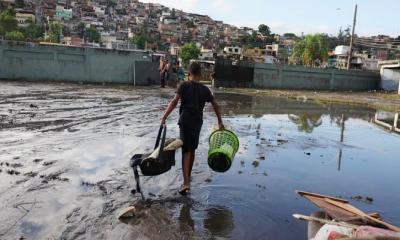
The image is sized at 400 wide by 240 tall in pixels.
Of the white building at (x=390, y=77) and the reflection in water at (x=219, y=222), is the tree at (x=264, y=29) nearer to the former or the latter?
the white building at (x=390, y=77)

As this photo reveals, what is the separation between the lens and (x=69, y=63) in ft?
96.3

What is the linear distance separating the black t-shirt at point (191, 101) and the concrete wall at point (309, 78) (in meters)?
28.7

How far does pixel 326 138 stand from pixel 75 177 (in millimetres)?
7587

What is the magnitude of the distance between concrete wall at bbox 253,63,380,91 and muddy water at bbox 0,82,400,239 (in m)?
22.1

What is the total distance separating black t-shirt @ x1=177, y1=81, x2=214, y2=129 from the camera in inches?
236

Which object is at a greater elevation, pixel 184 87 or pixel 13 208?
pixel 184 87

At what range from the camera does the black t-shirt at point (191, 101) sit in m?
5.99

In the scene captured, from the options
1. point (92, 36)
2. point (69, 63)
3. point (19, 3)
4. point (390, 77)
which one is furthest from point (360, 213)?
point (19, 3)

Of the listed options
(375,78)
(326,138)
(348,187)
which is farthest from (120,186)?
(375,78)

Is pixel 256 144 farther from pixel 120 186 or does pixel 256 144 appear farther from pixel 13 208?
pixel 13 208

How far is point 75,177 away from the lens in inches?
248

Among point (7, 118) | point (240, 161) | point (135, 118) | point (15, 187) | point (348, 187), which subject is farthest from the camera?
point (135, 118)

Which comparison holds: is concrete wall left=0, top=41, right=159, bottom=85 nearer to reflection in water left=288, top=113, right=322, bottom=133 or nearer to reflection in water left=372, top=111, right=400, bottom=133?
reflection in water left=288, top=113, right=322, bottom=133

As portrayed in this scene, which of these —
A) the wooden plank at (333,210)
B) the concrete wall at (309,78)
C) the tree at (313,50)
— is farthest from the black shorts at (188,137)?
the tree at (313,50)
